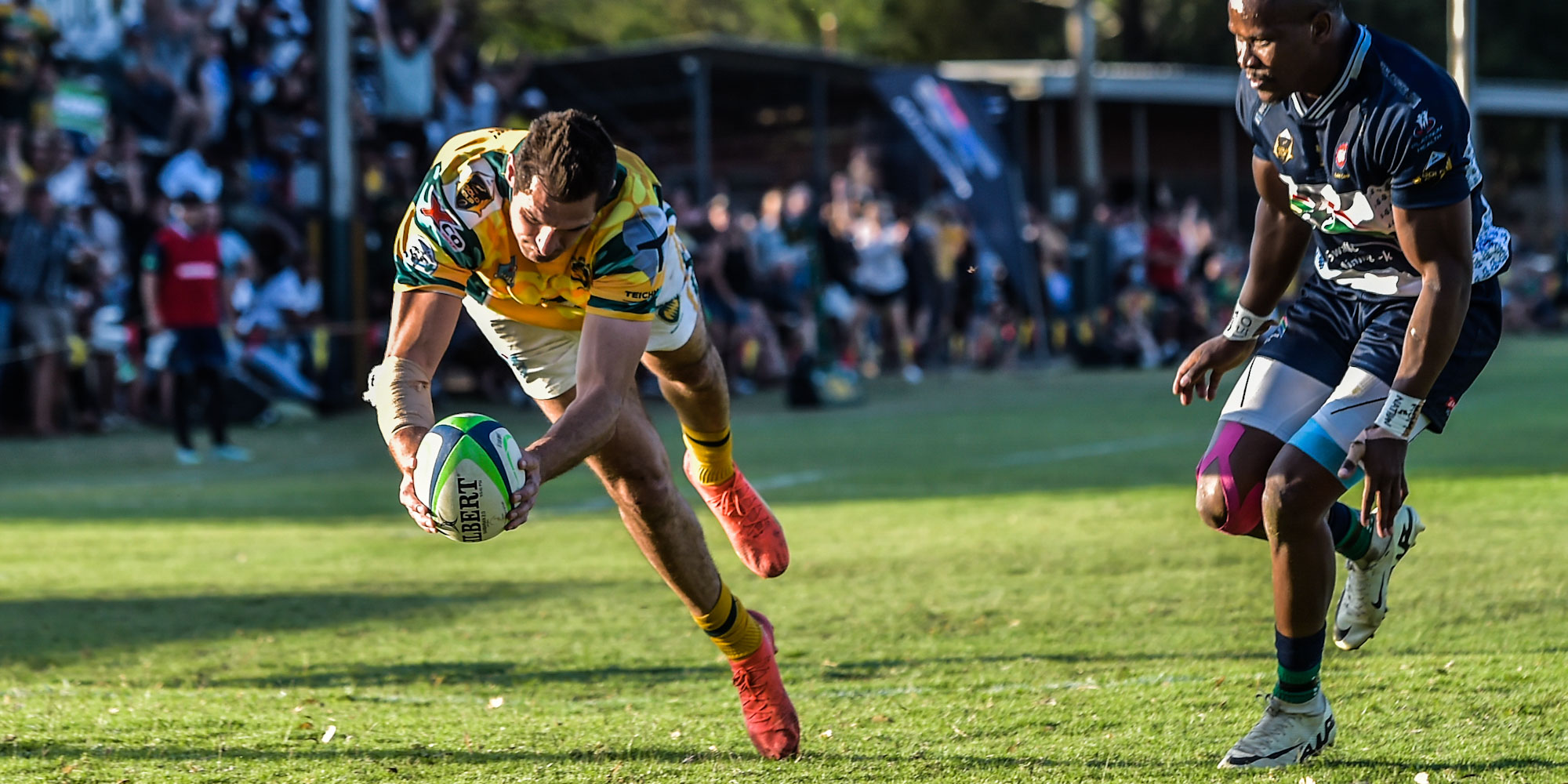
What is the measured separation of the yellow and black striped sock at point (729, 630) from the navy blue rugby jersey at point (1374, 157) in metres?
1.95

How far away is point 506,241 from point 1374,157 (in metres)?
2.29

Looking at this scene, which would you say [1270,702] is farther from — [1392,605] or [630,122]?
[630,122]

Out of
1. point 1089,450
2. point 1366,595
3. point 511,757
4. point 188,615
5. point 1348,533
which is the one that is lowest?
point 1089,450

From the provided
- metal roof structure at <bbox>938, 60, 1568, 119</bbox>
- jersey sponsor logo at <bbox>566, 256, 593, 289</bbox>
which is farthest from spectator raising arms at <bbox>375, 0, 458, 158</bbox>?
jersey sponsor logo at <bbox>566, 256, 593, 289</bbox>

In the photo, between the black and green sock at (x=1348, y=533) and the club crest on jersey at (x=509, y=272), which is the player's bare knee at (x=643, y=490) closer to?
the club crest on jersey at (x=509, y=272)

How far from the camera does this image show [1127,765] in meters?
4.62

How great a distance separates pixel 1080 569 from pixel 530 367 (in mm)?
3491

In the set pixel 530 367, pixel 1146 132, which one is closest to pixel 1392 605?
pixel 530 367

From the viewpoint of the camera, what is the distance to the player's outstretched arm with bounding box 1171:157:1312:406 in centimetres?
497

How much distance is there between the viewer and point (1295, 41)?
14.3 feet

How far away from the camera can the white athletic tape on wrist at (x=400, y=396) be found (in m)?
4.55

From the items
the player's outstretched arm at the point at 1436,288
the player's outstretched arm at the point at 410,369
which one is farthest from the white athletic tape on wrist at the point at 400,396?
the player's outstretched arm at the point at 1436,288

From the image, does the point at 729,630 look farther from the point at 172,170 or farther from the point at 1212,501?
the point at 172,170

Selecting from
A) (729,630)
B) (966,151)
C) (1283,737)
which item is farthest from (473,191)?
(966,151)
